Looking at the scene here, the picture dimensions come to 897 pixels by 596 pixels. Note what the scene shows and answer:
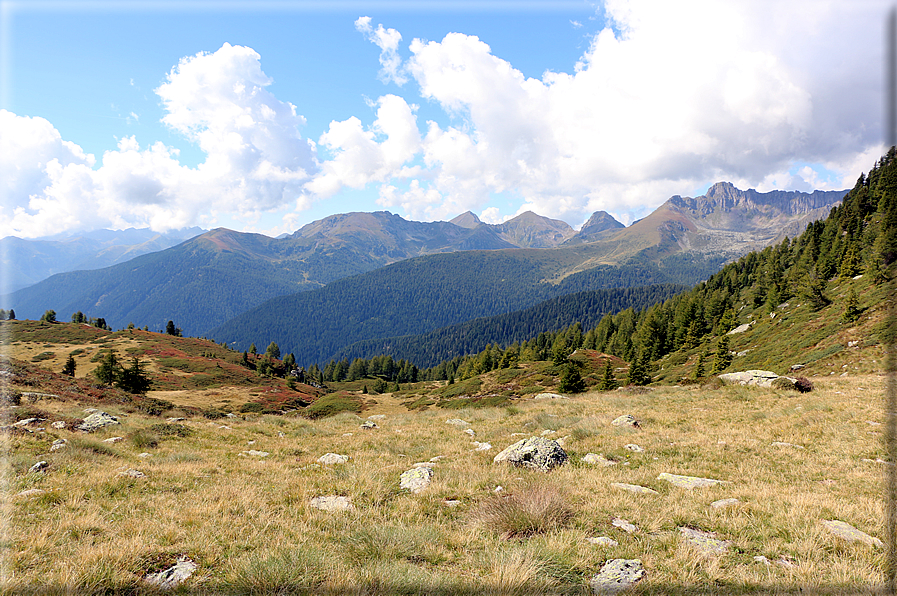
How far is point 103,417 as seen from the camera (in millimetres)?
17062

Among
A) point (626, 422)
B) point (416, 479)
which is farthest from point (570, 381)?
point (416, 479)

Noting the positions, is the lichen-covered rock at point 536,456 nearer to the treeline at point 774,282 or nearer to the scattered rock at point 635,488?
the scattered rock at point 635,488

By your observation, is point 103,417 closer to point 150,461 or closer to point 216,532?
point 150,461

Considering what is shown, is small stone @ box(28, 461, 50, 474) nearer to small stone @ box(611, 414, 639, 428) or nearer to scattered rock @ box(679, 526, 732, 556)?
scattered rock @ box(679, 526, 732, 556)

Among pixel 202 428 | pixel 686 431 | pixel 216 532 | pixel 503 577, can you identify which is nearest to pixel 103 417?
pixel 202 428

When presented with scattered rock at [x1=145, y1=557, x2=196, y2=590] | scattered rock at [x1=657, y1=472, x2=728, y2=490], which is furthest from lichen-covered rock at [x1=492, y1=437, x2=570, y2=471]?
scattered rock at [x1=145, y1=557, x2=196, y2=590]

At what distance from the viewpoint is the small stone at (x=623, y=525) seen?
6.73 metres

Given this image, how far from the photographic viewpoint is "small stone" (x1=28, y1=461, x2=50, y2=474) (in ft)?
31.6

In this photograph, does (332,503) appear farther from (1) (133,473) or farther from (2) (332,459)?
(1) (133,473)

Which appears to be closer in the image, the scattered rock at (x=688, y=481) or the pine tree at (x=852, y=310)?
the scattered rock at (x=688, y=481)

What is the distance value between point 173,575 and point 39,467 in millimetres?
8792

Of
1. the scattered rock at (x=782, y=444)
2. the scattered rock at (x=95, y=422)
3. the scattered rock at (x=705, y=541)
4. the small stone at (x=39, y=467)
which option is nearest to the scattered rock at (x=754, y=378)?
the scattered rock at (x=782, y=444)

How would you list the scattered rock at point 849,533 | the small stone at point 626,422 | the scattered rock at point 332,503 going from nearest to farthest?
the scattered rock at point 849,533 → the scattered rock at point 332,503 → the small stone at point 626,422

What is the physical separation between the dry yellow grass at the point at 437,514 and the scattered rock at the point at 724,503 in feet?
0.71
